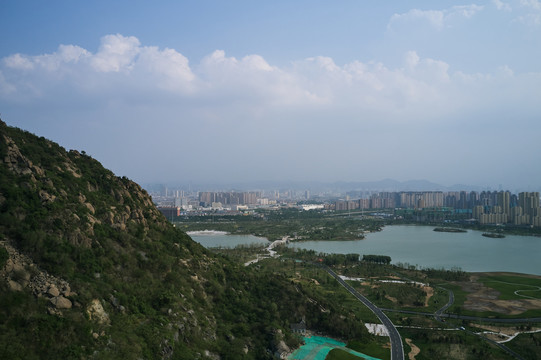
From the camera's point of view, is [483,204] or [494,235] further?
[483,204]

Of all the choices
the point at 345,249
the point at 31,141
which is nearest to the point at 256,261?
the point at 345,249

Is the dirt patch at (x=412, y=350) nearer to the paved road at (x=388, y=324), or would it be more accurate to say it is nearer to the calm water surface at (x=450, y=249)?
the paved road at (x=388, y=324)

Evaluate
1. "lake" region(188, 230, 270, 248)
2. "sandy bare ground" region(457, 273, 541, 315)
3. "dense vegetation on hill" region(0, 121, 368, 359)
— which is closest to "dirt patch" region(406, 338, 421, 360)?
"dense vegetation on hill" region(0, 121, 368, 359)

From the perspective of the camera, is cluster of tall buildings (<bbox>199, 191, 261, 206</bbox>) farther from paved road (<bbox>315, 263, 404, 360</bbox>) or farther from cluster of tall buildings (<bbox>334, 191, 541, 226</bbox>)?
paved road (<bbox>315, 263, 404, 360</bbox>)

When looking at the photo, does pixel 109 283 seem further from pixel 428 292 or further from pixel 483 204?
pixel 483 204

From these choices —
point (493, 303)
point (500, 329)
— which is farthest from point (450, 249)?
point (500, 329)

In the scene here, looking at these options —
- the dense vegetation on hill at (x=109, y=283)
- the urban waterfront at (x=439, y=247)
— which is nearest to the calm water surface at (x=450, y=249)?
the urban waterfront at (x=439, y=247)
